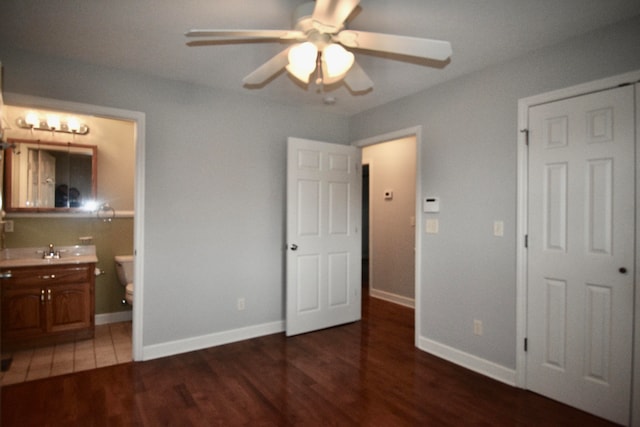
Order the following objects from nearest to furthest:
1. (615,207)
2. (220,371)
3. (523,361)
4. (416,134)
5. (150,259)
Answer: (615,207) < (523,361) < (220,371) < (150,259) < (416,134)

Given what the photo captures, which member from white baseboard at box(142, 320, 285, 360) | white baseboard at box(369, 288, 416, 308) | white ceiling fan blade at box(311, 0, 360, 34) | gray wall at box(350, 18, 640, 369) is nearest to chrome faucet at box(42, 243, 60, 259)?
white baseboard at box(142, 320, 285, 360)

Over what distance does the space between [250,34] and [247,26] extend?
611mm

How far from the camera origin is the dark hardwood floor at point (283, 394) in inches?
85.3

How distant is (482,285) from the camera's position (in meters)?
2.84

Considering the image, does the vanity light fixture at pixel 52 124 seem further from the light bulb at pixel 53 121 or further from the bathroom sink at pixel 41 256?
the bathroom sink at pixel 41 256

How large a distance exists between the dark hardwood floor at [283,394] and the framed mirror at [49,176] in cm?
192

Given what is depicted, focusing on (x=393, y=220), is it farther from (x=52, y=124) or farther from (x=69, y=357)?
(x=52, y=124)

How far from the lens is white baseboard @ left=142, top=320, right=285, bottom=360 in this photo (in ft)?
9.98

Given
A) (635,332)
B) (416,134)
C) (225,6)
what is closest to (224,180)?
(225,6)

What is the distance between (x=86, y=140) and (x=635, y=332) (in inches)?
200

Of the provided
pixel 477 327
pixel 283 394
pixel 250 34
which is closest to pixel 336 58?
pixel 250 34

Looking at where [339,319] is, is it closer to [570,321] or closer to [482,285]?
[482,285]

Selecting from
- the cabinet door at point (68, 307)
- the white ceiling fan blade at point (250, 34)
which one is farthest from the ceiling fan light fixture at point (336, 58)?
the cabinet door at point (68, 307)

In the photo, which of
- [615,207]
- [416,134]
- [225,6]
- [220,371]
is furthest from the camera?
[416,134]
